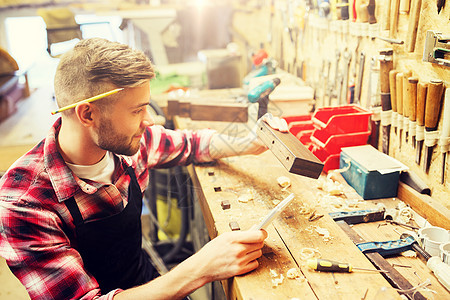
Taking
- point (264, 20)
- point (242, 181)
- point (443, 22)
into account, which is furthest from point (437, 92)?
point (264, 20)

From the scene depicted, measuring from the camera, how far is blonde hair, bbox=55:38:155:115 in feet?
4.34

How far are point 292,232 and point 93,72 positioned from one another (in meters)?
0.93

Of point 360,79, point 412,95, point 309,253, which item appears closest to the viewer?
point 309,253

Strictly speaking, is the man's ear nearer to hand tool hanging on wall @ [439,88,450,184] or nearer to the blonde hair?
the blonde hair

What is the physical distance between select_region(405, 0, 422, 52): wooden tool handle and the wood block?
2.10 ft

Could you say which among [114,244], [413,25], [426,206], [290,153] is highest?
[413,25]

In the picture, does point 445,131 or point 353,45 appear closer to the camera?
point 445,131

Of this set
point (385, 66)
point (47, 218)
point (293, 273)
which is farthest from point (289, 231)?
point (385, 66)

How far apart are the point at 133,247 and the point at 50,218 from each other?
536 mm

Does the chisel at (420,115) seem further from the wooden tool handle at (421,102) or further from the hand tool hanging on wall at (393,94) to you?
the hand tool hanging on wall at (393,94)

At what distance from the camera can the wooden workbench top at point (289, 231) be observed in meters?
1.12

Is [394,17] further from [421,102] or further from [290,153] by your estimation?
[290,153]

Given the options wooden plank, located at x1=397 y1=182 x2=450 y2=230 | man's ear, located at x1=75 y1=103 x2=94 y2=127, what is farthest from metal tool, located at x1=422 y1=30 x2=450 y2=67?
man's ear, located at x1=75 y1=103 x2=94 y2=127

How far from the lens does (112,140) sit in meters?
1.41
